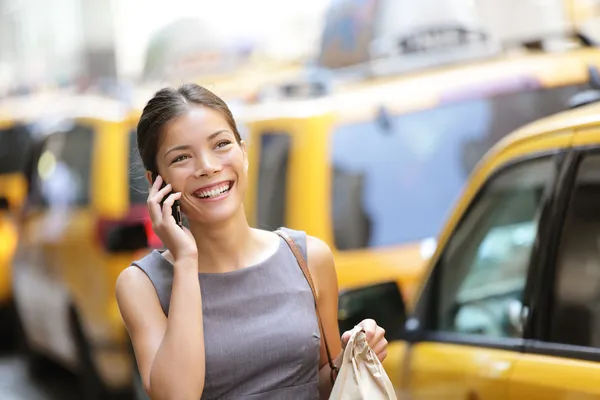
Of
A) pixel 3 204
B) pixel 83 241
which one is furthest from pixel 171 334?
pixel 3 204

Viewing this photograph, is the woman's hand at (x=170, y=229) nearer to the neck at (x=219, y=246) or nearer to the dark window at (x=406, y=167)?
the neck at (x=219, y=246)

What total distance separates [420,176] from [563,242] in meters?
2.53

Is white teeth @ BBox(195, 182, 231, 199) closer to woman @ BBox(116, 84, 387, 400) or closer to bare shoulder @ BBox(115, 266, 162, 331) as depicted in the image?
woman @ BBox(116, 84, 387, 400)

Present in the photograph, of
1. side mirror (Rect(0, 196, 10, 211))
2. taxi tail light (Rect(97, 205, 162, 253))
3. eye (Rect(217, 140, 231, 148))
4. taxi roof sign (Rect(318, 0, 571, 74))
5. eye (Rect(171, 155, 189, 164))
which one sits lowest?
side mirror (Rect(0, 196, 10, 211))

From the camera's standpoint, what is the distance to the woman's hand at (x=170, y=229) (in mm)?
2539

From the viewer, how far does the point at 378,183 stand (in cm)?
547

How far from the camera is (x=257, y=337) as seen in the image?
8.44ft

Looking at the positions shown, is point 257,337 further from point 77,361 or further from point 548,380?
point 77,361

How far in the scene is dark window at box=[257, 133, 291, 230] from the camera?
18.3 ft

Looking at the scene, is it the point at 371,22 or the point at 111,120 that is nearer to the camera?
the point at 111,120

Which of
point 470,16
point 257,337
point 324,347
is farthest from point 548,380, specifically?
point 470,16

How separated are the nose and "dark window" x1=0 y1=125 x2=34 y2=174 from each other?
9.84 meters

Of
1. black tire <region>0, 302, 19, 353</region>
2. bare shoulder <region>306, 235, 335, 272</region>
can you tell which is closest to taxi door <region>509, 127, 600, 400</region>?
bare shoulder <region>306, 235, 335, 272</region>

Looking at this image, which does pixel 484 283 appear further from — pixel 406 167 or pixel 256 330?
pixel 406 167
